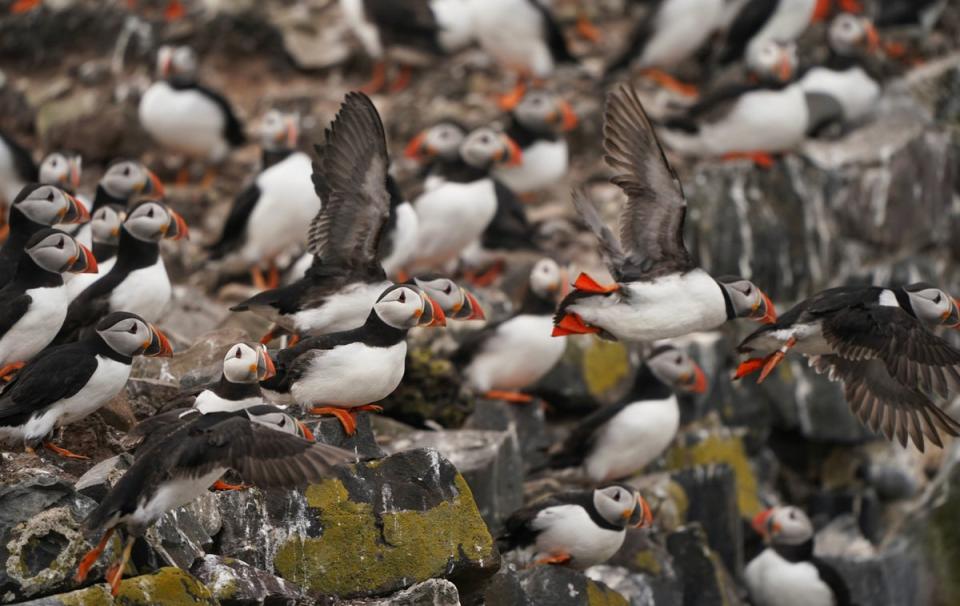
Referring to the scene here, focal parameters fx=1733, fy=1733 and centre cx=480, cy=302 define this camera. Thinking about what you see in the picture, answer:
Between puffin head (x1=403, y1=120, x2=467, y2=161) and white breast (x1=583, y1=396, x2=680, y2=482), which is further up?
puffin head (x1=403, y1=120, x2=467, y2=161)

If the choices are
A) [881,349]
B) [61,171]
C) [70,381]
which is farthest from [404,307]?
[61,171]

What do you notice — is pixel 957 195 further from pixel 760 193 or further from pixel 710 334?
pixel 710 334

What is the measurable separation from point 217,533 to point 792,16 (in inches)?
290

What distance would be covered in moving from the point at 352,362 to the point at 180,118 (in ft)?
16.9

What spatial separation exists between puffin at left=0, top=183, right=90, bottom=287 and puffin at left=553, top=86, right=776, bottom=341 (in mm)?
2149

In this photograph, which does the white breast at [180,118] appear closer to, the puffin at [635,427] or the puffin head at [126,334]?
the puffin at [635,427]

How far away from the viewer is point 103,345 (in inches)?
232

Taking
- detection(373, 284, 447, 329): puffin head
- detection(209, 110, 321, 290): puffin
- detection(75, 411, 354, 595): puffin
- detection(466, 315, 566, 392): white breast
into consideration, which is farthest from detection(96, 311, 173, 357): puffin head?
detection(209, 110, 321, 290): puffin

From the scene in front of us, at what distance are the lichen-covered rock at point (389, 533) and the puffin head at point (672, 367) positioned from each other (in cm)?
251

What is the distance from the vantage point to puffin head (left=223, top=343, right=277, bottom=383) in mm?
5883

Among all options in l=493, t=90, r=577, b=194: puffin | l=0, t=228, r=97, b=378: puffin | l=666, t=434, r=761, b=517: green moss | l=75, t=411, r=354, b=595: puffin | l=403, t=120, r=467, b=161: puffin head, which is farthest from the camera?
l=493, t=90, r=577, b=194: puffin

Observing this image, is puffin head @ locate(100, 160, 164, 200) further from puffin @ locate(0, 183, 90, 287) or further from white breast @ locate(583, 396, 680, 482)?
white breast @ locate(583, 396, 680, 482)

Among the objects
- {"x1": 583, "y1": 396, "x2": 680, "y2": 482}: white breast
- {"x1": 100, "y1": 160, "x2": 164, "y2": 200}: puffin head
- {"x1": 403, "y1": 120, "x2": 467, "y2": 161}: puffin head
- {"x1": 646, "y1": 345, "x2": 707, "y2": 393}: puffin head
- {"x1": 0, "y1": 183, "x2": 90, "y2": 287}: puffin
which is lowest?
{"x1": 583, "y1": 396, "x2": 680, "y2": 482}: white breast

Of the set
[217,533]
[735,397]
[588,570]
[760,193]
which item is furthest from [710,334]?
[217,533]
